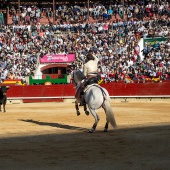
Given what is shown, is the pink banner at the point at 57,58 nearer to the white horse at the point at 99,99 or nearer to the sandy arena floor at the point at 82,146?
the sandy arena floor at the point at 82,146

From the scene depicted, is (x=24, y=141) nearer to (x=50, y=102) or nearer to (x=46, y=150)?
(x=46, y=150)

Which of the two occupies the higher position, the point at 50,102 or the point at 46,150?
the point at 46,150

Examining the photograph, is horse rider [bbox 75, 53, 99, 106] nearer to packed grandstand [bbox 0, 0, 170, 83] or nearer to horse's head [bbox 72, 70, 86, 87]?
horse's head [bbox 72, 70, 86, 87]

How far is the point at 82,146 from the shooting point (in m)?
9.81

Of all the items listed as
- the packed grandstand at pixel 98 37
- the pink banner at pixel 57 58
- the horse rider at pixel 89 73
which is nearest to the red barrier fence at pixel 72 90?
the packed grandstand at pixel 98 37

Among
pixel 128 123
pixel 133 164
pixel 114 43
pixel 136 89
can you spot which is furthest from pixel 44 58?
pixel 133 164

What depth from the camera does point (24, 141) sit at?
1073 cm

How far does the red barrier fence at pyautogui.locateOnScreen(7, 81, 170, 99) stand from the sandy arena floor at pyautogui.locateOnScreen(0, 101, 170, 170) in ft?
44.8

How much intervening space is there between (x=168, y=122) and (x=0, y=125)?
424cm

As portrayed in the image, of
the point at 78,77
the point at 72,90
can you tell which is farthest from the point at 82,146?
the point at 72,90

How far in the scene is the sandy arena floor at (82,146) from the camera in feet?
25.4

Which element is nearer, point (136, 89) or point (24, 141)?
point (24, 141)

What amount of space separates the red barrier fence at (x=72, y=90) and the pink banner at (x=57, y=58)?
12.4 ft

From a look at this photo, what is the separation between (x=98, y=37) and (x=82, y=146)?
78.7 feet
